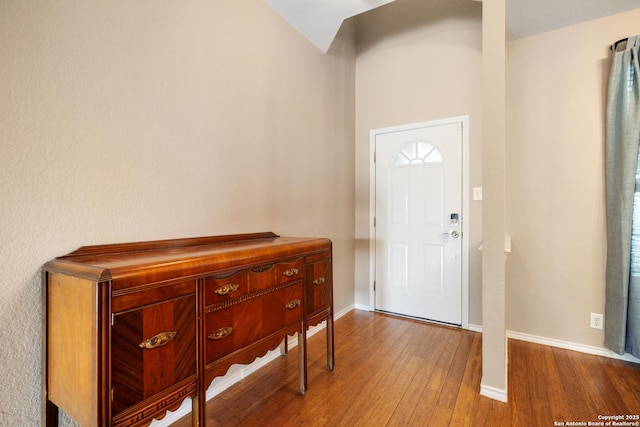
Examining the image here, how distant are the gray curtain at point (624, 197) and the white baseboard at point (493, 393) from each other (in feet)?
3.94

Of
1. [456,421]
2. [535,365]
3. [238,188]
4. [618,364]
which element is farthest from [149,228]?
[618,364]

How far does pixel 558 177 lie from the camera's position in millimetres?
2445

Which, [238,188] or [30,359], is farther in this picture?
[238,188]

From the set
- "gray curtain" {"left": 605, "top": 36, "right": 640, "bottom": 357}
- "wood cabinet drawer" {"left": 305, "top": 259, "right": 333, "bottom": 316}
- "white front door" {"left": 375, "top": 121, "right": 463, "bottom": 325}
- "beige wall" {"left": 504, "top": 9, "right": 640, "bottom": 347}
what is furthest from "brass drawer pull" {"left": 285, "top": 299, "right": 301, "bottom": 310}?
"gray curtain" {"left": 605, "top": 36, "right": 640, "bottom": 357}

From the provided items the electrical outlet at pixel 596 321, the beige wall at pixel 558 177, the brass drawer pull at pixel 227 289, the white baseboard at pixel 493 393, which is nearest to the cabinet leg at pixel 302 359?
the brass drawer pull at pixel 227 289

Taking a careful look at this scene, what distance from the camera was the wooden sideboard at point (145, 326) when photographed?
93 cm

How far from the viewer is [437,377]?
201cm

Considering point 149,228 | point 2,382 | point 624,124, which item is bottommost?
point 2,382

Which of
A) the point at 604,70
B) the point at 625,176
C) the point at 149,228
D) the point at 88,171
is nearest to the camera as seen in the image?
the point at 88,171

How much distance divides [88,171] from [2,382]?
32.9 inches

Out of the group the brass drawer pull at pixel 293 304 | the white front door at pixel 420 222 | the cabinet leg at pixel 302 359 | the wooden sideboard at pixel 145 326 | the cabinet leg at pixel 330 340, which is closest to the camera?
the wooden sideboard at pixel 145 326

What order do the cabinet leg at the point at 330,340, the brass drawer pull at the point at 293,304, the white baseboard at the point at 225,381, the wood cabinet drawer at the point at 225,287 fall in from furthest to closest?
the cabinet leg at the point at 330,340
the brass drawer pull at the point at 293,304
the white baseboard at the point at 225,381
the wood cabinet drawer at the point at 225,287

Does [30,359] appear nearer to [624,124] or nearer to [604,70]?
[624,124]

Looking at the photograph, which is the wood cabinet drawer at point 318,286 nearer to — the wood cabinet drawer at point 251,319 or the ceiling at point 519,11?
the wood cabinet drawer at point 251,319
